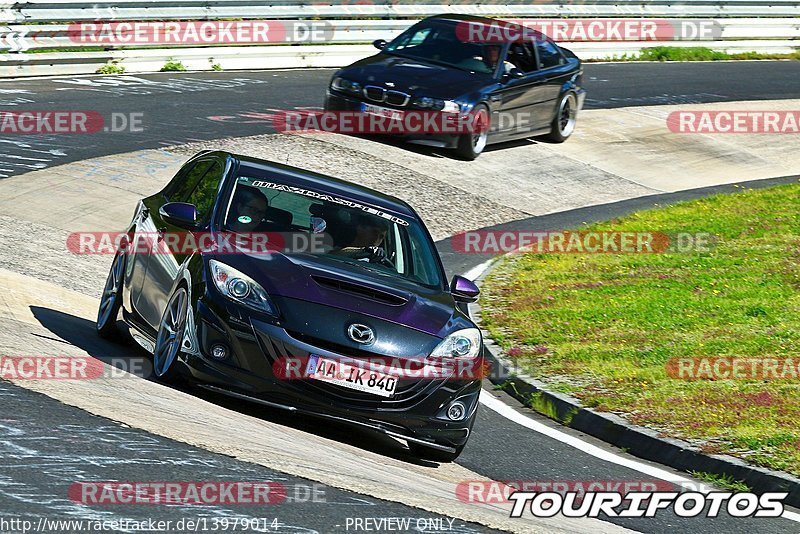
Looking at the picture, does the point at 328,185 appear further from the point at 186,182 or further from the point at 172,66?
the point at 172,66

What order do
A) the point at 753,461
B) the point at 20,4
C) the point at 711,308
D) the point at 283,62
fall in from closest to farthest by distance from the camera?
the point at 753,461 < the point at 711,308 < the point at 20,4 < the point at 283,62

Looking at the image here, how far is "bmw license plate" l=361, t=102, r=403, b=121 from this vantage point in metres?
17.1

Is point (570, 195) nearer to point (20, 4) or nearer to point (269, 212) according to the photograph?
point (20, 4)

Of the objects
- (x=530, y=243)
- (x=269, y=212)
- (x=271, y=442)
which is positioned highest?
(x=269, y=212)

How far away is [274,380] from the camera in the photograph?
23.9 ft

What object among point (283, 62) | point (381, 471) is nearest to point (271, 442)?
point (381, 471)

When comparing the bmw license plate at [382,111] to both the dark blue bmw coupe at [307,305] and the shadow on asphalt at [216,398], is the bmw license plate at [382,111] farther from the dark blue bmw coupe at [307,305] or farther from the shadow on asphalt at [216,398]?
the shadow on asphalt at [216,398]

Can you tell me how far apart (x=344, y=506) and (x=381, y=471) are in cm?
113

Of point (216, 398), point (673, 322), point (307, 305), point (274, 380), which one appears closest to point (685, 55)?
point (673, 322)

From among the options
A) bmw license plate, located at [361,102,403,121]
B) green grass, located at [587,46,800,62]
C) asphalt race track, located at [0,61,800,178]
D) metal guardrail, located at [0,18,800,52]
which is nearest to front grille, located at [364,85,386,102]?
bmw license plate, located at [361,102,403,121]

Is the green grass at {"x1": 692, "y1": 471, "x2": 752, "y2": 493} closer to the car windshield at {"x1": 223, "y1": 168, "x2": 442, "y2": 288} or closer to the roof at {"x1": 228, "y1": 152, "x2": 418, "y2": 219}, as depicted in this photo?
the car windshield at {"x1": 223, "y1": 168, "x2": 442, "y2": 288}

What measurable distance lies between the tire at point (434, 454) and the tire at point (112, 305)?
2529mm

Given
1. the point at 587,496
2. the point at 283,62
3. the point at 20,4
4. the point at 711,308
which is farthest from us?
the point at 283,62

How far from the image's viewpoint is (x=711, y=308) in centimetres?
1198
